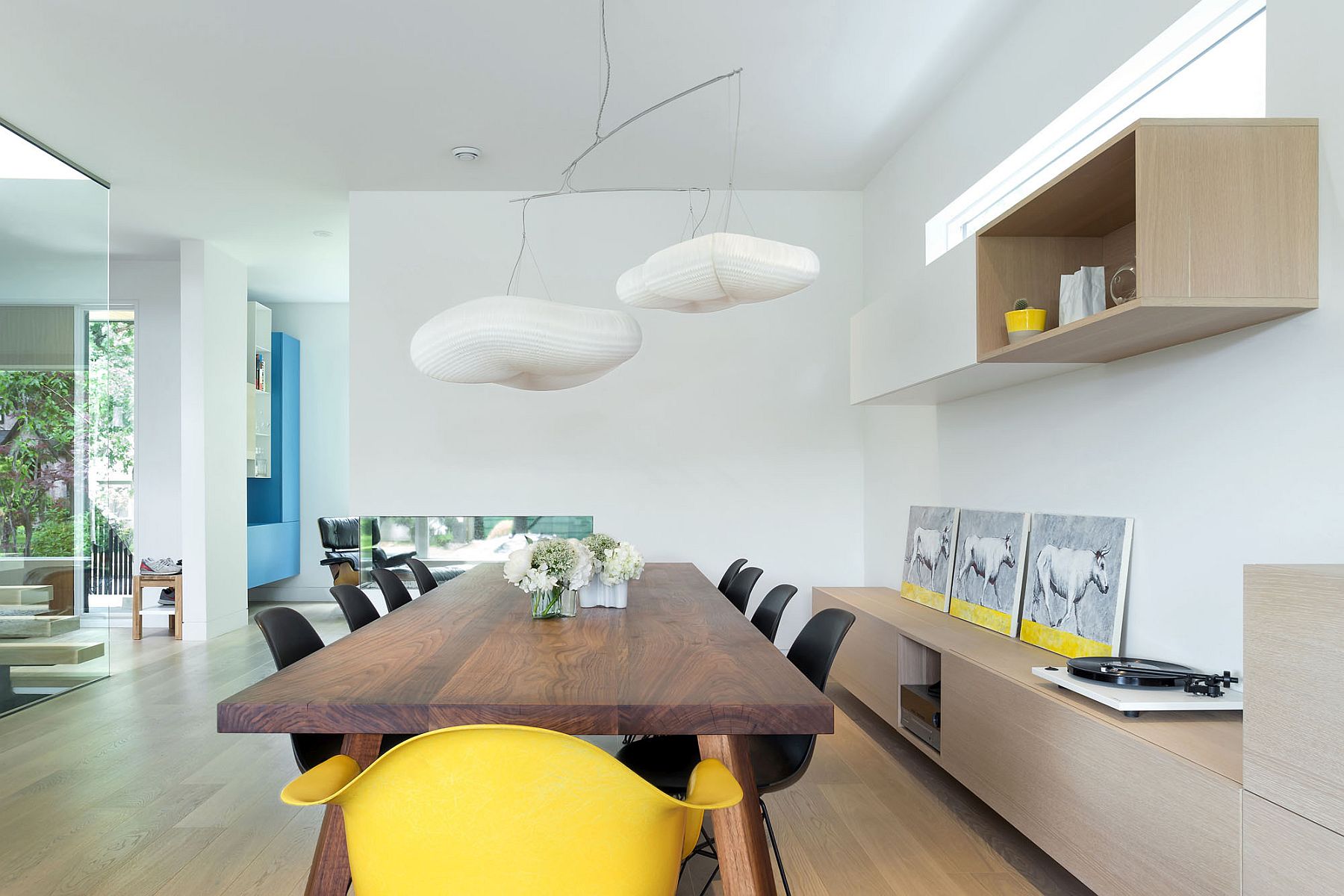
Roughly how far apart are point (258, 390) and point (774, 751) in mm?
6873

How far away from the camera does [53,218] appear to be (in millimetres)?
4633

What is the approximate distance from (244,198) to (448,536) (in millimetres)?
2560

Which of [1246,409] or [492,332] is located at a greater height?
[492,332]

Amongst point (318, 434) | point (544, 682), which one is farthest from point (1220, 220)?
point (318, 434)

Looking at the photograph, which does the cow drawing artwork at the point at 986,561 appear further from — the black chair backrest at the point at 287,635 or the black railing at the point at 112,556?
the black railing at the point at 112,556

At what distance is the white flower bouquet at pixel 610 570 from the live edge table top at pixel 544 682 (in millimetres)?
204

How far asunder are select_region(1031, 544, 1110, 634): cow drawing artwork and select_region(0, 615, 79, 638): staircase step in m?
4.78

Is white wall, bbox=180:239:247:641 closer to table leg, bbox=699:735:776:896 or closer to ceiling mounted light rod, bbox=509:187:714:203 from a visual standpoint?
ceiling mounted light rod, bbox=509:187:714:203

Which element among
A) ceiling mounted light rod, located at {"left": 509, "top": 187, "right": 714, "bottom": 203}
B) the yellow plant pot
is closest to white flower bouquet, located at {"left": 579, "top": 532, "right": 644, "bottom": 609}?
the yellow plant pot

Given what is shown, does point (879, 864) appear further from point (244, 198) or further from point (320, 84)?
point (244, 198)

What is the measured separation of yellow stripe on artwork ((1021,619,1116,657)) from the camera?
9.00 feet

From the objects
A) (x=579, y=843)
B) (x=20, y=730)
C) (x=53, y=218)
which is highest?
(x=53, y=218)

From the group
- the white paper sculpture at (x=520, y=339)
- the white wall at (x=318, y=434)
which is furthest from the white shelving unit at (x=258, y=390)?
the white paper sculpture at (x=520, y=339)

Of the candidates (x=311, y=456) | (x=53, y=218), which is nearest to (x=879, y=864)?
(x=53, y=218)
